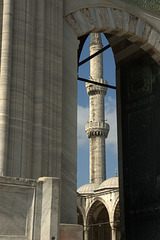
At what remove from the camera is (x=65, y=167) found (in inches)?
247

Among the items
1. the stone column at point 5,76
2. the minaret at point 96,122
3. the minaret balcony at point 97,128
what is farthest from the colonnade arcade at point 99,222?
the stone column at point 5,76

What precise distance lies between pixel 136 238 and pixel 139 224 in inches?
11.9

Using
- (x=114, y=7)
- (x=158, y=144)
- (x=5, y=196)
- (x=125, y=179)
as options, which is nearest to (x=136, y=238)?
(x=125, y=179)

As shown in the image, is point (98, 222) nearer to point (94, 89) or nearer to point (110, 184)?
point (110, 184)

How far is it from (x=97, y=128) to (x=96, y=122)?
74 centimetres

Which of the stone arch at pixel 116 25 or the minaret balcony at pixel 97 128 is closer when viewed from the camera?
the stone arch at pixel 116 25

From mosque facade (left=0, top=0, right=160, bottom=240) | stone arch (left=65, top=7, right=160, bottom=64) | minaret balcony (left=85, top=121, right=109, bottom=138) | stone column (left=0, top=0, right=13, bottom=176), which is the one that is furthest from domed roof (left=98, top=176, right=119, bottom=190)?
stone column (left=0, top=0, right=13, bottom=176)

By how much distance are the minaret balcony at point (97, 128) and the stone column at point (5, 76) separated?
31.6 m

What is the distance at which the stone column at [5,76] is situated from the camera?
5.64 metres

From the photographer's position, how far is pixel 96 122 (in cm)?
3819

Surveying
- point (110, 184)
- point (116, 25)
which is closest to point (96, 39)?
point (110, 184)

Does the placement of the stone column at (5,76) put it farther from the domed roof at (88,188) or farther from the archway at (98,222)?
the domed roof at (88,188)

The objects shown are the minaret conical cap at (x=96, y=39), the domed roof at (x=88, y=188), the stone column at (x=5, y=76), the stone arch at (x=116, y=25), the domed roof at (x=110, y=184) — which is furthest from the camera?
the minaret conical cap at (x=96, y=39)

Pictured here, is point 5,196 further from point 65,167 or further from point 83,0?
point 83,0
